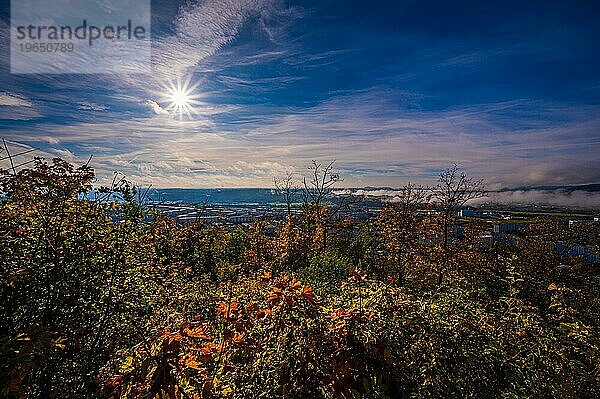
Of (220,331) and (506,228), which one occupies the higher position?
(220,331)

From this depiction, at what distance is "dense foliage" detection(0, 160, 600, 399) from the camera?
2.74 m

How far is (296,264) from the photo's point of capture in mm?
10844

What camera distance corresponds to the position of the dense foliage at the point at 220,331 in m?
2.74

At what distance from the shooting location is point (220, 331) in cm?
366

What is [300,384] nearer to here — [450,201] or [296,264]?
[296,264]

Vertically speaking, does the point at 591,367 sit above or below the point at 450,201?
below

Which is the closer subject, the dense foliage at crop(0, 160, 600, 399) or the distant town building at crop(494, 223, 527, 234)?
the dense foliage at crop(0, 160, 600, 399)

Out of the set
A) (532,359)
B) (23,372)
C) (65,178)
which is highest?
(65,178)

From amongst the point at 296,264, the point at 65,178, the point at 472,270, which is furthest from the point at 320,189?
Result: the point at 65,178

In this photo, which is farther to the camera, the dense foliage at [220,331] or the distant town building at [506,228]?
the distant town building at [506,228]

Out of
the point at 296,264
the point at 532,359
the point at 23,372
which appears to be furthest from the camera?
the point at 296,264

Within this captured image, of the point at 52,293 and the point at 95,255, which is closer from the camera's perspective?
the point at 52,293

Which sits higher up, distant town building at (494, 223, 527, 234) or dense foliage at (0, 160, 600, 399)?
dense foliage at (0, 160, 600, 399)

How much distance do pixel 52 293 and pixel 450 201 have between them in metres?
12.7
